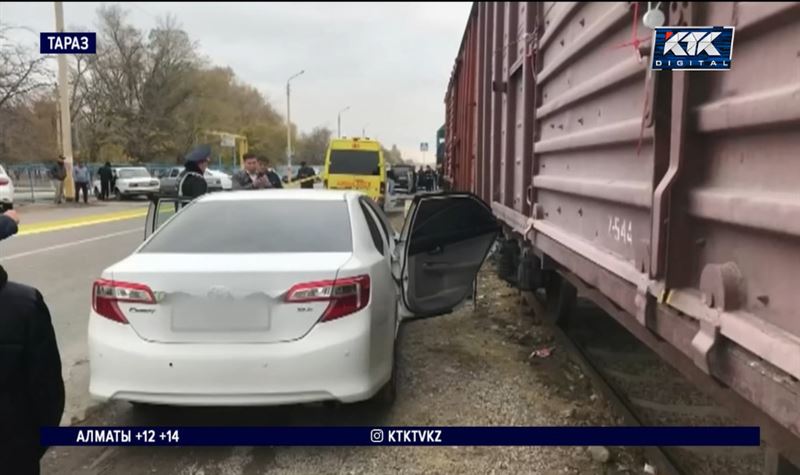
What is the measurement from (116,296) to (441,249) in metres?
2.73

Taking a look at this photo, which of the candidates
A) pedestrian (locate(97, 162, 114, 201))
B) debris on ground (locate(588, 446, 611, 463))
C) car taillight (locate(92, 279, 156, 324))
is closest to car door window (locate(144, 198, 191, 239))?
car taillight (locate(92, 279, 156, 324))

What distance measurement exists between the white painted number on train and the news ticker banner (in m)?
1.10

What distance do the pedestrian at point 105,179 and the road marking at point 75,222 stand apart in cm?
654

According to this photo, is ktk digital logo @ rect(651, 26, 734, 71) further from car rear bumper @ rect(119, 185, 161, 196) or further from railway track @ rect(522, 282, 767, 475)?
car rear bumper @ rect(119, 185, 161, 196)

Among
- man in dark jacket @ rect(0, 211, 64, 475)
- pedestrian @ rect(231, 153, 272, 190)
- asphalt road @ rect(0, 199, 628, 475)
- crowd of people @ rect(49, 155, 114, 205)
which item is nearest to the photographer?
man in dark jacket @ rect(0, 211, 64, 475)

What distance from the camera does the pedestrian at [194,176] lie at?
6641 millimetres

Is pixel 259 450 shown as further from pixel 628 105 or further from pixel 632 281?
pixel 628 105

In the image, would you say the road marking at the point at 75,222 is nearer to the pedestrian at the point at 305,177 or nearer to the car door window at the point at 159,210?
the pedestrian at the point at 305,177

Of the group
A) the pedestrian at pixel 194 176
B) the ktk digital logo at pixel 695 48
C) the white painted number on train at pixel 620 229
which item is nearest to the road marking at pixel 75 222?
the pedestrian at pixel 194 176

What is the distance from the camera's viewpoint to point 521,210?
5.23 m

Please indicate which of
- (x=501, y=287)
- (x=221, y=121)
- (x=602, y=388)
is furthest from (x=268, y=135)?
(x=602, y=388)

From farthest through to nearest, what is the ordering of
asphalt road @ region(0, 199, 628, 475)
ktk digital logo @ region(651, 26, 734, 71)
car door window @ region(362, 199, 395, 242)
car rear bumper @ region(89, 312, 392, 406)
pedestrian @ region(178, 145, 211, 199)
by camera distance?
1. pedestrian @ region(178, 145, 211, 199)
2. car door window @ region(362, 199, 395, 242)
3. asphalt road @ region(0, 199, 628, 475)
4. car rear bumper @ region(89, 312, 392, 406)
5. ktk digital logo @ region(651, 26, 734, 71)

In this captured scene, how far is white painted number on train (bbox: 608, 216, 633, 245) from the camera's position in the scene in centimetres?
269

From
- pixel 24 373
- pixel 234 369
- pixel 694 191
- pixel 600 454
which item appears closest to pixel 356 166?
pixel 234 369
